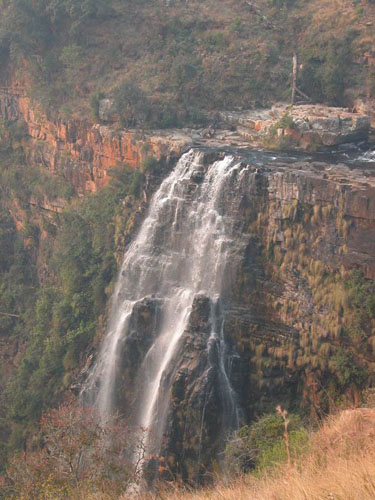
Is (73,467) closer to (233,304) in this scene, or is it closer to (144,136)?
(233,304)

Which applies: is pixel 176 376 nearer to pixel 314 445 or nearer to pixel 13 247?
pixel 314 445

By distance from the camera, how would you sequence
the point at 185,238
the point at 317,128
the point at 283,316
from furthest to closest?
the point at 317,128
the point at 185,238
the point at 283,316

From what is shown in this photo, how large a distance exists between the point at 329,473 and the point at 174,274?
1115 centimetres

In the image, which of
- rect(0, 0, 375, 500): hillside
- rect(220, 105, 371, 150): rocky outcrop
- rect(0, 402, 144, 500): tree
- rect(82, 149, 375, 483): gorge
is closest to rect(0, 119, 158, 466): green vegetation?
rect(0, 0, 375, 500): hillside

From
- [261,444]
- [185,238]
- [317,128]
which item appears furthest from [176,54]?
[261,444]

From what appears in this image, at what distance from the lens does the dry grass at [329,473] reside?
5434 mm

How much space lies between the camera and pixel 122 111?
2128cm

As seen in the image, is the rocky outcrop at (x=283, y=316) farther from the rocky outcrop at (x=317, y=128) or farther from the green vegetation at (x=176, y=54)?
the green vegetation at (x=176, y=54)

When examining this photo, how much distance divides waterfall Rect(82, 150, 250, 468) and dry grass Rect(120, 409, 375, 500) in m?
6.41

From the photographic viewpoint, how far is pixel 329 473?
6.07m

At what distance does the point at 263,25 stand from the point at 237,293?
1582 cm

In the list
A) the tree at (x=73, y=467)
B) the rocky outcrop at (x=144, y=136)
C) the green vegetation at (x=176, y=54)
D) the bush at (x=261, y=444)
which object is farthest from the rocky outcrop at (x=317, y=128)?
the tree at (x=73, y=467)

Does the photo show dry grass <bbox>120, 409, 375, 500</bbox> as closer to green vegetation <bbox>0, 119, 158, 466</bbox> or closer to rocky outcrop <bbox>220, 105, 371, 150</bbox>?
green vegetation <bbox>0, 119, 158, 466</bbox>

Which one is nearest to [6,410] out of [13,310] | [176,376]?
[13,310]
